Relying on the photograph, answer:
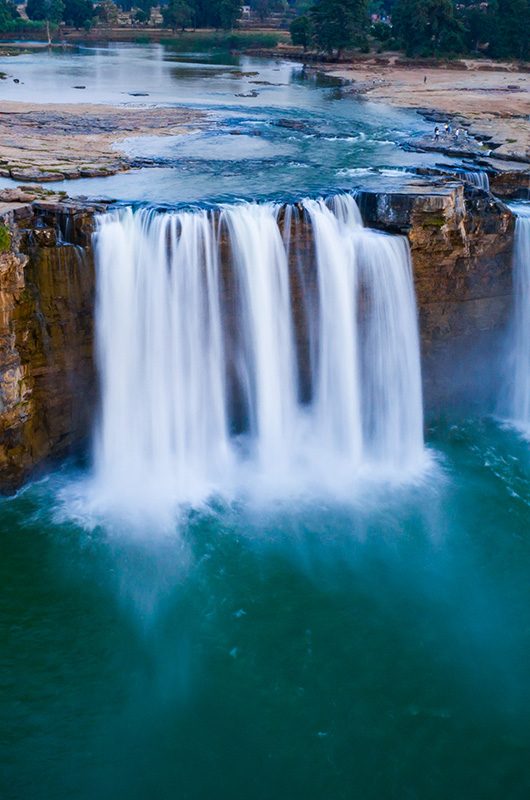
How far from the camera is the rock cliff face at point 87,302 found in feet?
45.3

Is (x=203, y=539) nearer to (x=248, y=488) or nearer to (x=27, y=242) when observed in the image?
(x=248, y=488)

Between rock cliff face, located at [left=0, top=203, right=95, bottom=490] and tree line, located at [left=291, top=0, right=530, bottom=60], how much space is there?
172 ft

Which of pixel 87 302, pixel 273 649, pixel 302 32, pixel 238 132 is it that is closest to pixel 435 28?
pixel 302 32

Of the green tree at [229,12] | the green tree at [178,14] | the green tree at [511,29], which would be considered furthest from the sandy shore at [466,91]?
the green tree at [178,14]

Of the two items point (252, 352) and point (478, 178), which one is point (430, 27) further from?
point (252, 352)

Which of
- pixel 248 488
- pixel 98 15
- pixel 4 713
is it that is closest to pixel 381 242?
pixel 248 488

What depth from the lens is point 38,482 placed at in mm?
15328

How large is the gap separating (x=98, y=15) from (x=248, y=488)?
101765 mm

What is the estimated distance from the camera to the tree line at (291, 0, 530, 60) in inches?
2178

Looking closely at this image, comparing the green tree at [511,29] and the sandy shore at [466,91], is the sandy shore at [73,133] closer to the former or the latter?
the sandy shore at [466,91]

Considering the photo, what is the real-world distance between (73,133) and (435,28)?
141ft

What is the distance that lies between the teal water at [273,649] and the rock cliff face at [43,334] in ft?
4.43

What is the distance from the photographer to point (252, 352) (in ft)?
54.3

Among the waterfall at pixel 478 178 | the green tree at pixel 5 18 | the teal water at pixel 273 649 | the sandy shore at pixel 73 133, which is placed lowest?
the teal water at pixel 273 649
